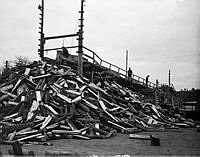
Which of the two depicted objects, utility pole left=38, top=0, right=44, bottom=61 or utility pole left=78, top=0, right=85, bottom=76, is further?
utility pole left=38, top=0, right=44, bottom=61

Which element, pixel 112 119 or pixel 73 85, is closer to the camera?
pixel 112 119

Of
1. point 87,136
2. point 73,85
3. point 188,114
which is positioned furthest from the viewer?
point 188,114

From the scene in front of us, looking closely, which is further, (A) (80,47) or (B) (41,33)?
(B) (41,33)

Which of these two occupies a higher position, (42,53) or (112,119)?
(42,53)

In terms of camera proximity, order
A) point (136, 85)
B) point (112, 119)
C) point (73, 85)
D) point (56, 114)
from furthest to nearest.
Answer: point (136, 85) → point (73, 85) → point (112, 119) → point (56, 114)

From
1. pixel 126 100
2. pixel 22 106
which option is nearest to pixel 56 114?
pixel 22 106

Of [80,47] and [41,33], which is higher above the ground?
[41,33]

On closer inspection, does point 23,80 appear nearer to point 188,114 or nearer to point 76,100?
point 76,100

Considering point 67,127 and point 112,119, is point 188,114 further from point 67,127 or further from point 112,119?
point 67,127

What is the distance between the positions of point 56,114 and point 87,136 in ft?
5.28

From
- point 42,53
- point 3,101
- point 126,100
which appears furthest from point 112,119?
point 42,53

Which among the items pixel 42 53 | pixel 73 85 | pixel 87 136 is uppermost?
pixel 42 53

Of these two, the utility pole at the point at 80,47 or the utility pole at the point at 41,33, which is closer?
the utility pole at the point at 80,47

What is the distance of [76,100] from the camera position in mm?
10492
